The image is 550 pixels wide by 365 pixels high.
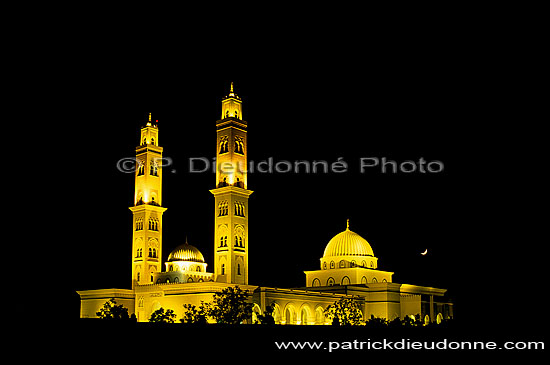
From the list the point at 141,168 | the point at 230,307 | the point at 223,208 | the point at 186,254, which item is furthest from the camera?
the point at 141,168

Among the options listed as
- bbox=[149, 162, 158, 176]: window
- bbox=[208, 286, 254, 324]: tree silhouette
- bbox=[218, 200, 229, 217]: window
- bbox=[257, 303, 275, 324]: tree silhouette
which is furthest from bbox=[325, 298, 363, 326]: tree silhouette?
bbox=[149, 162, 158, 176]: window

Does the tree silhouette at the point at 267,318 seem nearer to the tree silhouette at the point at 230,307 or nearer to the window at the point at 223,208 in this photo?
the tree silhouette at the point at 230,307

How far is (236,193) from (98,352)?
33.4m

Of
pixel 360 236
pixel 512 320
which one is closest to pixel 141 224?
pixel 360 236

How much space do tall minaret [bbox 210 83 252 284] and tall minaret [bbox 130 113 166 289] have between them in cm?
779

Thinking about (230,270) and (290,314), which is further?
(290,314)

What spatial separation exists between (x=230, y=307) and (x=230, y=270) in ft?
15.9

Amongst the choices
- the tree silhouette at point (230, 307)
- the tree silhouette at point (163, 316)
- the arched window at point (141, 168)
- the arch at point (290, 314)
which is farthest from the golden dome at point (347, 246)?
the tree silhouette at point (163, 316)

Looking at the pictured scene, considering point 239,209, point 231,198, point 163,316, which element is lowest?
point 163,316

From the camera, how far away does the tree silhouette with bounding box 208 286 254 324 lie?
45.9 m

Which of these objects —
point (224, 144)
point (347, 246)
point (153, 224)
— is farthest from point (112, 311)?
point (347, 246)

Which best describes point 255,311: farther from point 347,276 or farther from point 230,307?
point 347,276

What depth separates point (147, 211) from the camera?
59.9 metres

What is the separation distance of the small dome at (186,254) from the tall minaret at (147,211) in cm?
136
